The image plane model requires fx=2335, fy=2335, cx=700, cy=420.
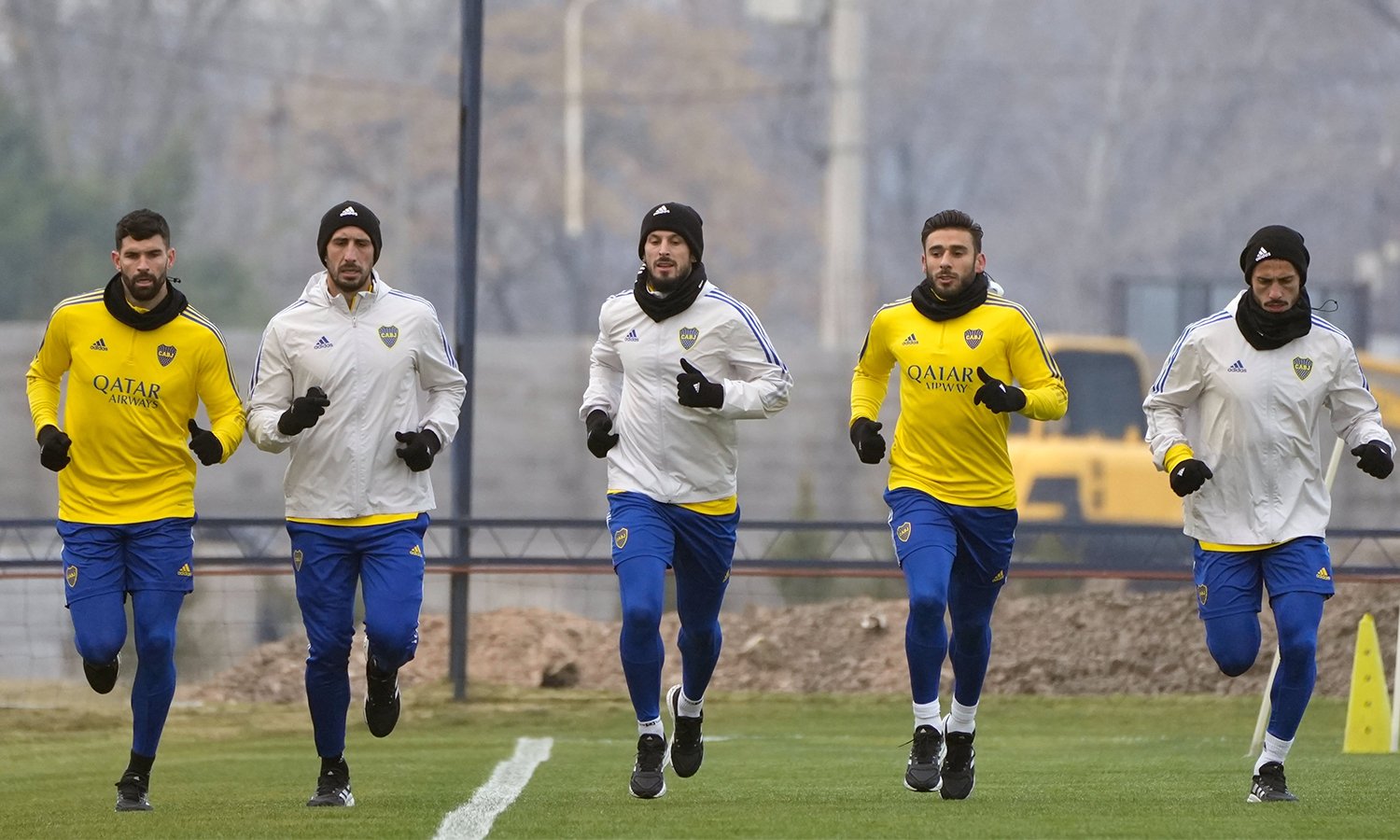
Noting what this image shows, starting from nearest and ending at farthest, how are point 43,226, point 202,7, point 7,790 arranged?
point 7,790 < point 43,226 < point 202,7

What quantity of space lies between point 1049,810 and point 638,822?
1.64 m

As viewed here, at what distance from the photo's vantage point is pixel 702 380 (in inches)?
368

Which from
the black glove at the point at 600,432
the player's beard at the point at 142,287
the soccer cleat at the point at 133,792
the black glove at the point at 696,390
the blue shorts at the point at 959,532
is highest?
the player's beard at the point at 142,287

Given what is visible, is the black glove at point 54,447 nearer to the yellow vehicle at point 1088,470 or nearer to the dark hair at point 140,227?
the dark hair at point 140,227

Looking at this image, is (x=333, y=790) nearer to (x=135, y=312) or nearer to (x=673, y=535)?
(x=673, y=535)

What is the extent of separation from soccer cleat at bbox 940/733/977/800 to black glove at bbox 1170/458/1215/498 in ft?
4.31

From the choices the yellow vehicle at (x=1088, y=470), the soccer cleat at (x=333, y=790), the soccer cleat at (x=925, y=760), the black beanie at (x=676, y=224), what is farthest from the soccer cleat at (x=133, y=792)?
the yellow vehicle at (x=1088, y=470)

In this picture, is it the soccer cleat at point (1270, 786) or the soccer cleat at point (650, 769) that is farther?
the soccer cleat at point (650, 769)

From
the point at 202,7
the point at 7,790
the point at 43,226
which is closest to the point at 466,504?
the point at 7,790

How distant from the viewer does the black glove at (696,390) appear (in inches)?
368

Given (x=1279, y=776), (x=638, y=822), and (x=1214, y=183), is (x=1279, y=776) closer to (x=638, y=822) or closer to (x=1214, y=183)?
(x=638, y=822)

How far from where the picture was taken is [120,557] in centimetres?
951

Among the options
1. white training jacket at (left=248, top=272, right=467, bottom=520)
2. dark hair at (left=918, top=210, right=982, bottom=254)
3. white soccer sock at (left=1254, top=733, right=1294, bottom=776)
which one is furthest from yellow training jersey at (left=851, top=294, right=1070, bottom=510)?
white training jacket at (left=248, top=272, right=467, bottom=520)

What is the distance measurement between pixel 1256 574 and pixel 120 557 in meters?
4.66
